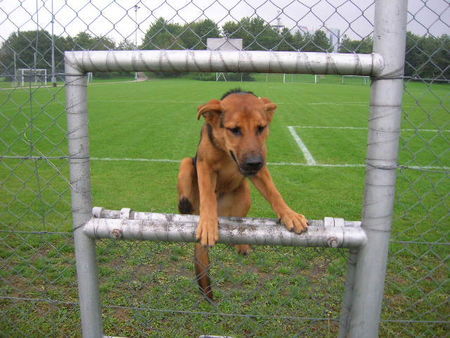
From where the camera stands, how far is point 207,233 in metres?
2.15

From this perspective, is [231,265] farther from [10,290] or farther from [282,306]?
[10,290]

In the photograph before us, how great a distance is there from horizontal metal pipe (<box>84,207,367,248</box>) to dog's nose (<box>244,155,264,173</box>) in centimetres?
52

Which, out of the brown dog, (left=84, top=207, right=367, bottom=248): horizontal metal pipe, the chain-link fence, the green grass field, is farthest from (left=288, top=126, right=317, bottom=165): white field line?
(left=84, top=207, right=367, bottom=248): horizontal metal pipe

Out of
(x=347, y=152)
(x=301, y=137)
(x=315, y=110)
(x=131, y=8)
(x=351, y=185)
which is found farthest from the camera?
(x=315, y=110)

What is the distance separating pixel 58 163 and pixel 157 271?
16.1 feet

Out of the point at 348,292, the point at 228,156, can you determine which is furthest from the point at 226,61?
the point at 348,292

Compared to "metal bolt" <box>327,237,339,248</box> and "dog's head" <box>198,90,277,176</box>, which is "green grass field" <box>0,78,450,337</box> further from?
"dog's head" <box>198,90,277,176</box>

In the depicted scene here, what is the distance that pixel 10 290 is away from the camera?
12.6 ft

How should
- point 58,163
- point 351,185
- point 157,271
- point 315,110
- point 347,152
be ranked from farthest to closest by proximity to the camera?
1. point 315,110
2. point 347,152
3. point 58,163
4. point 351,185
5. point 157,271

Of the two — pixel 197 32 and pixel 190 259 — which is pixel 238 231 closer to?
pixel 197 32

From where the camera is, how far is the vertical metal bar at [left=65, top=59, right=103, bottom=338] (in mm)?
1999

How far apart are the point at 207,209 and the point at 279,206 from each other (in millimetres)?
430

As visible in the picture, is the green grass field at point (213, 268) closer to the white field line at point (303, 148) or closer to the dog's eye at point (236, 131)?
the white field line at point (303, 148)

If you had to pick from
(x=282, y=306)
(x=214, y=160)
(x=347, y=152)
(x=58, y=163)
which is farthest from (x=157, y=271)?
(x=347, y=152)
